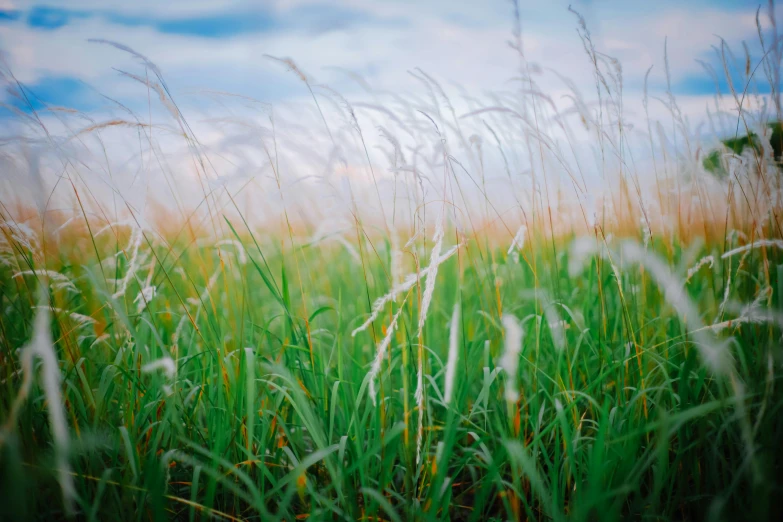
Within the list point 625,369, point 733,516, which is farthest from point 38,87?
point 733,516

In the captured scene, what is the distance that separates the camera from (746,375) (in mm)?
996

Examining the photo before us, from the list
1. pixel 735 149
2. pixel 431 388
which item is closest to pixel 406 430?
pixel 431 388

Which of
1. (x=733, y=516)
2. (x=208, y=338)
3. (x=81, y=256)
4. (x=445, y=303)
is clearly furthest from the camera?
(x=81, y=256)

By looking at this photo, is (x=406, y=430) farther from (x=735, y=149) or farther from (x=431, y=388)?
(x=735, y=149)

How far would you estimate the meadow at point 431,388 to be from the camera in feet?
2.64

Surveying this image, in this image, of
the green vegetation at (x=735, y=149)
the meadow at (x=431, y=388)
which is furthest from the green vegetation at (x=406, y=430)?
the green vegetation at (x=735, y=149)

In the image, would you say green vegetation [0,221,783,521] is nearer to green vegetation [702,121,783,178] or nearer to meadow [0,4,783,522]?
meadow [0,4,783,522]

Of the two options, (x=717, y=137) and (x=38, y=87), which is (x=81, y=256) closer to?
(x=38, y=87)

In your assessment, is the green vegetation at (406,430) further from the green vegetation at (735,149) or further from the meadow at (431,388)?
the green vegetation at (735,149)

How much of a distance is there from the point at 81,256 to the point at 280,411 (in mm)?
1609

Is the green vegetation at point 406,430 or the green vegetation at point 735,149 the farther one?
the green vegetation at point 735,149

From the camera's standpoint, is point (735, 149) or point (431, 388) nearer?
point (431, 388)

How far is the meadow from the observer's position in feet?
2.64

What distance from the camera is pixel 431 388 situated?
4.09 feet
